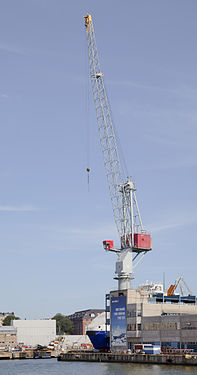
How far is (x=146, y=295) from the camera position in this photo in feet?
566

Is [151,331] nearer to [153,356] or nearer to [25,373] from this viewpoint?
[153,356]

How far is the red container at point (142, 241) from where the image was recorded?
17600cm

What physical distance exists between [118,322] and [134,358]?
71.4ft

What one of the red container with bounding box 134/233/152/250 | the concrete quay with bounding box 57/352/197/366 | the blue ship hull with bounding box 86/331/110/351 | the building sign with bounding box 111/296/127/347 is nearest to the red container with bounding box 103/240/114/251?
the red container with bounding box 134/233/152/250

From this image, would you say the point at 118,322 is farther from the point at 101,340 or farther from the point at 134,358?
the point at 134,358

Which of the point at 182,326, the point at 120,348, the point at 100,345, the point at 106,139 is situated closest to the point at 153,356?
the point at 182,326

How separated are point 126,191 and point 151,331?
45236mm

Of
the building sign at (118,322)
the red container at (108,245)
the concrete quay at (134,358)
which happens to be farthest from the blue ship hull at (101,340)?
the red container at (108,245)

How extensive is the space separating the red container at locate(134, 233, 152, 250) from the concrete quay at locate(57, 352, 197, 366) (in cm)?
3414

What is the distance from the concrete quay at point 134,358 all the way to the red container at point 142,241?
112 ft

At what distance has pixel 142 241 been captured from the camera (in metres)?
177

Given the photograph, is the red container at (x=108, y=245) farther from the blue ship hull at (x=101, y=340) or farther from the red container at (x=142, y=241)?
the blue ship hull at (x=101, y=340)

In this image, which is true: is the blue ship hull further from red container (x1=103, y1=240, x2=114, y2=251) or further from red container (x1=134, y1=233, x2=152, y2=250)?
red container (x1=134, y1=233, x2=152, y2=250)

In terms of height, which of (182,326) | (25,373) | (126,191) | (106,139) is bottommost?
(25,373)
